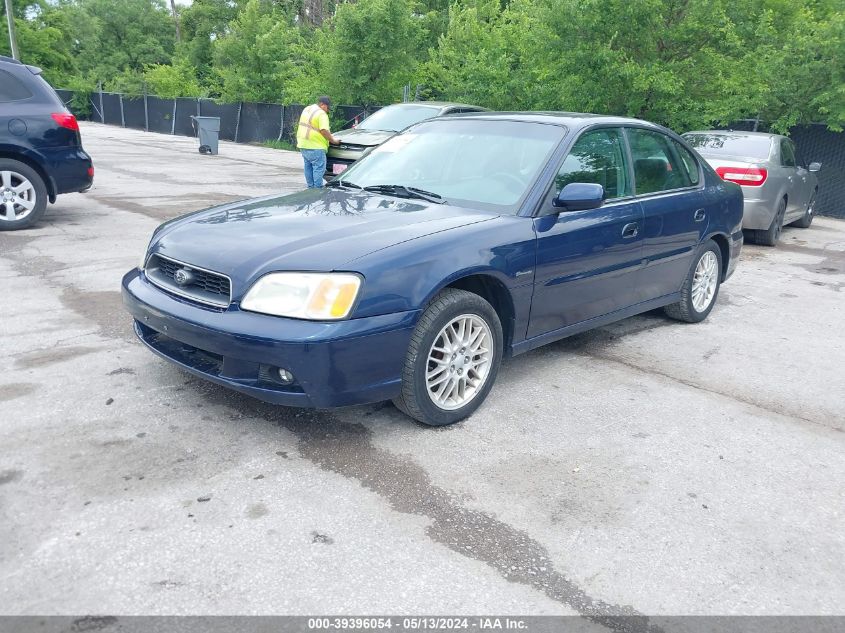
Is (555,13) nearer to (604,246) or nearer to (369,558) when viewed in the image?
(604,246)

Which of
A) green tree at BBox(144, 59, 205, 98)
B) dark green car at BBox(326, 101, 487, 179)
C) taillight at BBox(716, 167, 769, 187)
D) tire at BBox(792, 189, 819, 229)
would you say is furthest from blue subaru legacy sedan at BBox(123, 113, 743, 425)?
green tree at BBox(144, 59, 205, 98)

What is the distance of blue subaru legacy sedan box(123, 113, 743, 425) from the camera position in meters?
3.44

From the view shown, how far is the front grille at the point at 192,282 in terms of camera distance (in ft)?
11.9

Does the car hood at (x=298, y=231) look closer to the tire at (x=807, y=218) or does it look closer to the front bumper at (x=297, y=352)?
the front bumper at (x=297, y=352)

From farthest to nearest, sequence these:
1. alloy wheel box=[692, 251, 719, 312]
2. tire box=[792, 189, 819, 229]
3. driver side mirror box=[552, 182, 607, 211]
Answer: tire box=[792, 189, 819, 229], alloy wheel box=[692, 251, 719, 312], driver side mirror box=[552, 182, 607, 211]

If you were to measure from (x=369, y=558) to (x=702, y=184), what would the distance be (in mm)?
4429

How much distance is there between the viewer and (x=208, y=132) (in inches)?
853

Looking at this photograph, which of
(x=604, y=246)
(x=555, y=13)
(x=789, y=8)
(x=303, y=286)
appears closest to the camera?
(x=303, y=286)

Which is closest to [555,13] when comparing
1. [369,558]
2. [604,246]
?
[604,246]

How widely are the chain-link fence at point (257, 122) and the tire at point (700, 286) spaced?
10107 mm

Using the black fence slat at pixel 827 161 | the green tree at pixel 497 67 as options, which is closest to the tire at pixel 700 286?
the green tree at pixel 497 67

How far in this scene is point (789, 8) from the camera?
569 inches

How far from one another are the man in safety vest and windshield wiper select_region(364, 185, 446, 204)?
23.0 feet

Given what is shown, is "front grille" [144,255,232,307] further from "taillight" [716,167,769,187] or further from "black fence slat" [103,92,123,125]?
"black fence slat" [103,92,123,125]
